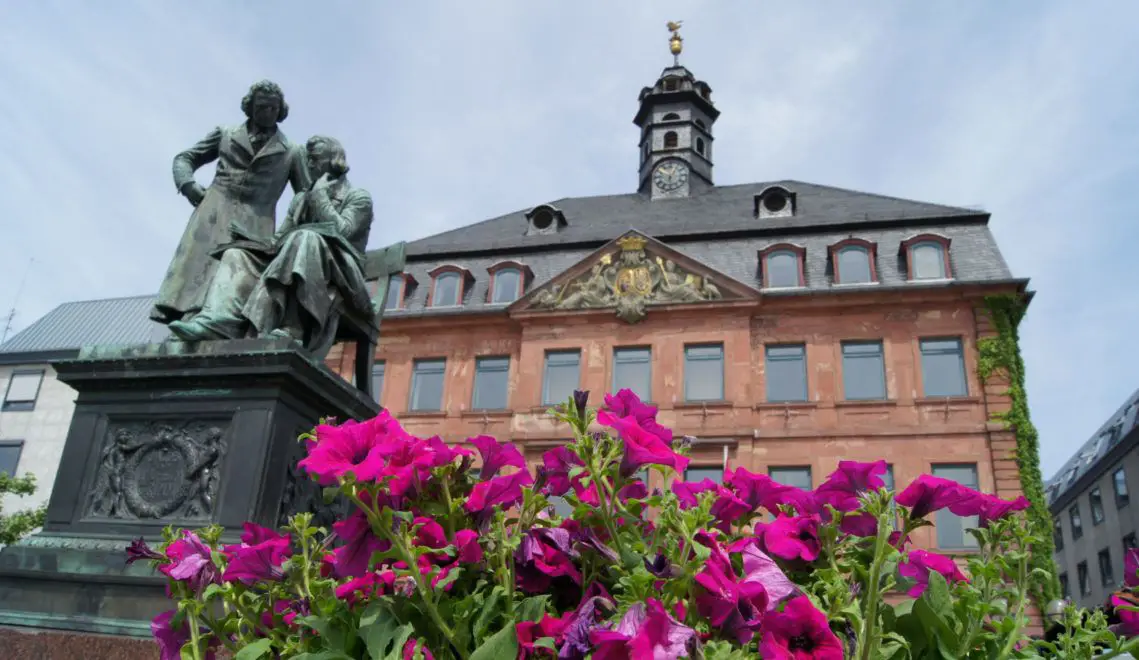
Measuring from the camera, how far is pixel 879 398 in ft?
64.3

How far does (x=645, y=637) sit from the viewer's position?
1.04m

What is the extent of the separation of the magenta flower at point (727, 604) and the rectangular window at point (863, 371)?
64.6 feet

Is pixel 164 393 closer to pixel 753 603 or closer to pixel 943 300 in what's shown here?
pixel 753 603

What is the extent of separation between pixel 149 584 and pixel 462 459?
2365mm

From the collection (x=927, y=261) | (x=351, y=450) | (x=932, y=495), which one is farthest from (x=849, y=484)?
(x=927, y=261)

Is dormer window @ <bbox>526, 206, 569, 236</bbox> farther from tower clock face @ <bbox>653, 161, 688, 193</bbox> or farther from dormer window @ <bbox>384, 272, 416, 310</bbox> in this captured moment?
tower clock face @ <bbox>653, 161, 688, 193</bbox>

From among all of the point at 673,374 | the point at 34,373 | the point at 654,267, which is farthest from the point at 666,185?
the point at 34,373

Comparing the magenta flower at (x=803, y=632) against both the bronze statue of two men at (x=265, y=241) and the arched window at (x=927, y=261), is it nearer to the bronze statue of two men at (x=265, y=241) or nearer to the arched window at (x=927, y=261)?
the bronze statue of two men at (x=265, y=241)

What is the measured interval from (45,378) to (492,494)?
120ft

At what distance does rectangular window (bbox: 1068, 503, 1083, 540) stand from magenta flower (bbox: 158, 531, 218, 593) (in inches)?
1859

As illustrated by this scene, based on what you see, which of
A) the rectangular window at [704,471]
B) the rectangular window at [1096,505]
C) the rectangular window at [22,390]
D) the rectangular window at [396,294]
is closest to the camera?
the rectangular window at [704,471]

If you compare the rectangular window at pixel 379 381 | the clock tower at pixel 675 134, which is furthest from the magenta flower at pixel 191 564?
the clock tower at pixel 675 134

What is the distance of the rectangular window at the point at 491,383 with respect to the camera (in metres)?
22.1

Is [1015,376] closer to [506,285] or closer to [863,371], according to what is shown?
[863,371]
